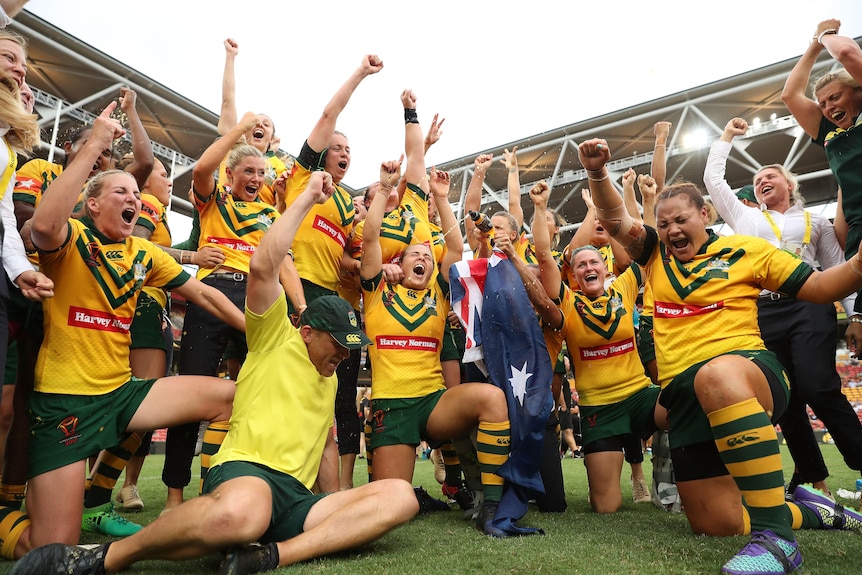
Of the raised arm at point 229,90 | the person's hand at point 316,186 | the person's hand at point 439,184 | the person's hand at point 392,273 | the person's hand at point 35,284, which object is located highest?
the raised arm at point 229,90

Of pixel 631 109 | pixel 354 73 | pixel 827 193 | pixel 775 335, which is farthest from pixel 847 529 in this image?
pixel 827 193

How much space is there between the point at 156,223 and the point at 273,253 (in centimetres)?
239

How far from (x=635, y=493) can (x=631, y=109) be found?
23779mm

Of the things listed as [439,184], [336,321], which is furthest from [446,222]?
[336,321]

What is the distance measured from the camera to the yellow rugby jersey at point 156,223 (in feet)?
13.5

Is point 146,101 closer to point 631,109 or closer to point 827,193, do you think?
point 631,109

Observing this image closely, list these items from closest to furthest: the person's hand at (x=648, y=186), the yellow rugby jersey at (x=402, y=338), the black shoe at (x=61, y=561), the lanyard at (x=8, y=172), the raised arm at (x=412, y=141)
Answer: the black shoe at (x=61, y=561) → the lanyard at (x=8, y=172) → the yellow rugby jersey at (x=402, y=338) → the person's hand at (x=648, y=186) → the raised arm at (x=412, y=141)

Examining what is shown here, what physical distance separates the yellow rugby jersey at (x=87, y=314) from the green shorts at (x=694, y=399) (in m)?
2.98

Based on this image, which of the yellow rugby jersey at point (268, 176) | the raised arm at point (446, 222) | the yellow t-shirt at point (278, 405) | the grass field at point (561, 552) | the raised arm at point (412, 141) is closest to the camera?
the grass field at point (561, 552)

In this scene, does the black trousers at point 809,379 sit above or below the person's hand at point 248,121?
below

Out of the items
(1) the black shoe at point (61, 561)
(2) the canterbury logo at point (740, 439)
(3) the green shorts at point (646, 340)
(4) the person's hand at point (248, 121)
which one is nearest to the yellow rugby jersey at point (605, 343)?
(3) the green shorts at point (646, 340)

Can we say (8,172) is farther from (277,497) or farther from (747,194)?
(747,194)

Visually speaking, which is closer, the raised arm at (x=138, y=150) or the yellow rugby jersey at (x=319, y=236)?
the raised arm at (x=138, y=150)

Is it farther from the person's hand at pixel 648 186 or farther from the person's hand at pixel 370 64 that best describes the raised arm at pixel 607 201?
the person's hand at pixel 370 64
